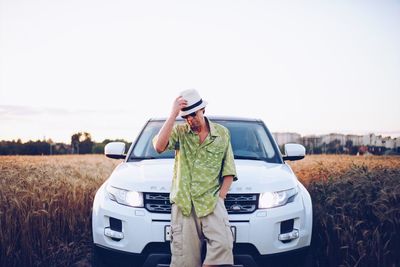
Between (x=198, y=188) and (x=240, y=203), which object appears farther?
(x=240, y=203)

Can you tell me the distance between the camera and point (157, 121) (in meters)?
5.06

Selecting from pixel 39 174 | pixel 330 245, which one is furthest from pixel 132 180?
pixel 39 174

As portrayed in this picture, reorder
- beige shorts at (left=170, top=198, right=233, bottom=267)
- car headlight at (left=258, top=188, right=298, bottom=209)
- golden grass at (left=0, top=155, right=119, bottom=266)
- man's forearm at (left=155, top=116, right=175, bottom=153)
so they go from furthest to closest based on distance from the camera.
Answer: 1. golden grass at (left=0, top=155, right=119, bottom=266)
2. car headlight at (left=258, top=188, right=298, bottom=209)
3. man's forearm at (left=155, top=116, right=175, bottom=153)
4. beige shorts at (left=170, top=198, right=233, bottom=267)

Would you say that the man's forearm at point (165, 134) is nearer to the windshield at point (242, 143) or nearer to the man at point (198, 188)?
the man at point (198, 188)

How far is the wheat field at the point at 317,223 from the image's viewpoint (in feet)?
13.7

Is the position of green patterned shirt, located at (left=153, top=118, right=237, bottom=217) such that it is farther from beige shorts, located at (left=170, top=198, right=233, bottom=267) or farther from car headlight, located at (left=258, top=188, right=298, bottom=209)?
car headlight, located at (left=258, top=188, right=298, bottom=209)

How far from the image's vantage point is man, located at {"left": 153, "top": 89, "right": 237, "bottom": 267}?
10.1ft

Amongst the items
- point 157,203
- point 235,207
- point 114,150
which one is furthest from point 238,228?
point 114,150

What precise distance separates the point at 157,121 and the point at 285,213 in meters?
2.13

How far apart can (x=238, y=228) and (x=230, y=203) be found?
0.21 m

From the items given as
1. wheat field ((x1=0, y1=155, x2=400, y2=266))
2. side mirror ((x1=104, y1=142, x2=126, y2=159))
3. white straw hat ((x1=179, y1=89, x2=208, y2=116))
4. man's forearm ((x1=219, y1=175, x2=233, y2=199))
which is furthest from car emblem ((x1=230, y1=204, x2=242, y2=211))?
side mirror ((x1=104, y1=142, x2=126, y2=159))

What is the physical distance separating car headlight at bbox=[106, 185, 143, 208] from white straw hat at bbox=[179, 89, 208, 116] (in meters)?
0.85

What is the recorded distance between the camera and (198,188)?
3.10 m

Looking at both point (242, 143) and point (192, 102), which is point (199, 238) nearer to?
point (192, 102)
